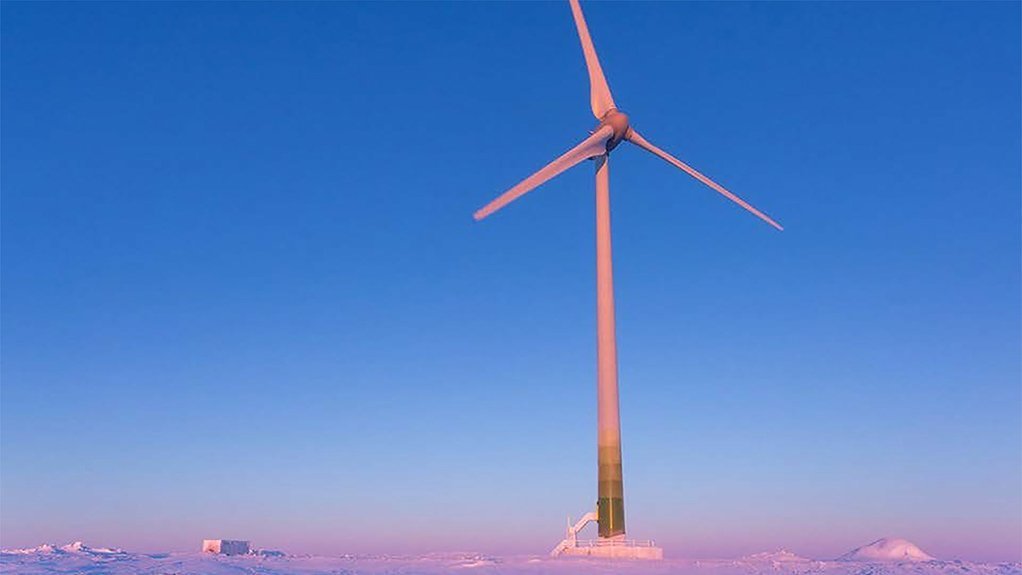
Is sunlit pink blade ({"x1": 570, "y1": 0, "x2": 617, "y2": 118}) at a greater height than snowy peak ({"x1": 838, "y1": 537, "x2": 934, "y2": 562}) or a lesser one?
greater

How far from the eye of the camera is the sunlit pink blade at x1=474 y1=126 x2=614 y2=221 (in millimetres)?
86188

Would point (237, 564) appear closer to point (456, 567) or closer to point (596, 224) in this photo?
point (456, 567)

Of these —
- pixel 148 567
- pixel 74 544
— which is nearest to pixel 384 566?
pixel 148 567

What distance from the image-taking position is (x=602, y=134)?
90.7 m

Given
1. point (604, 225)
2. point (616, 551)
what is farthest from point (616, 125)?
point (616, 551)

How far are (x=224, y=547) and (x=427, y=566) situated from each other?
917 inches

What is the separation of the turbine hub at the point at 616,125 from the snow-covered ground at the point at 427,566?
39716 mm

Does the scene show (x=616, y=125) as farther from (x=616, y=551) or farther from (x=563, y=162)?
(x=616, y=551)

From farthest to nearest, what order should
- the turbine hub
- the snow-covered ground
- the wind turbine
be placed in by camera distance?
1. the turbine hub
2. the wind turbine
3. the snow-covered ground

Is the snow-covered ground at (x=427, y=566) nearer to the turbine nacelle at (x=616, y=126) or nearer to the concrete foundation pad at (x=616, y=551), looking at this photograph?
the concrete foundation pad at (x=616, y=551)

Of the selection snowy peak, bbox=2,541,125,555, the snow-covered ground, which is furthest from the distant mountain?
snowy peak, bbox=2,541,125,555

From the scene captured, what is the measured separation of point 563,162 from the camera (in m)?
90.2

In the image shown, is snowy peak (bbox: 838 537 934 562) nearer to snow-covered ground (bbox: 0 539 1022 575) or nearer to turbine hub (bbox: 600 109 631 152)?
snow-covered ground (bbox: 0 539 1022 575)

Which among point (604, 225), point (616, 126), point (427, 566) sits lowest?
point (427, 566)
